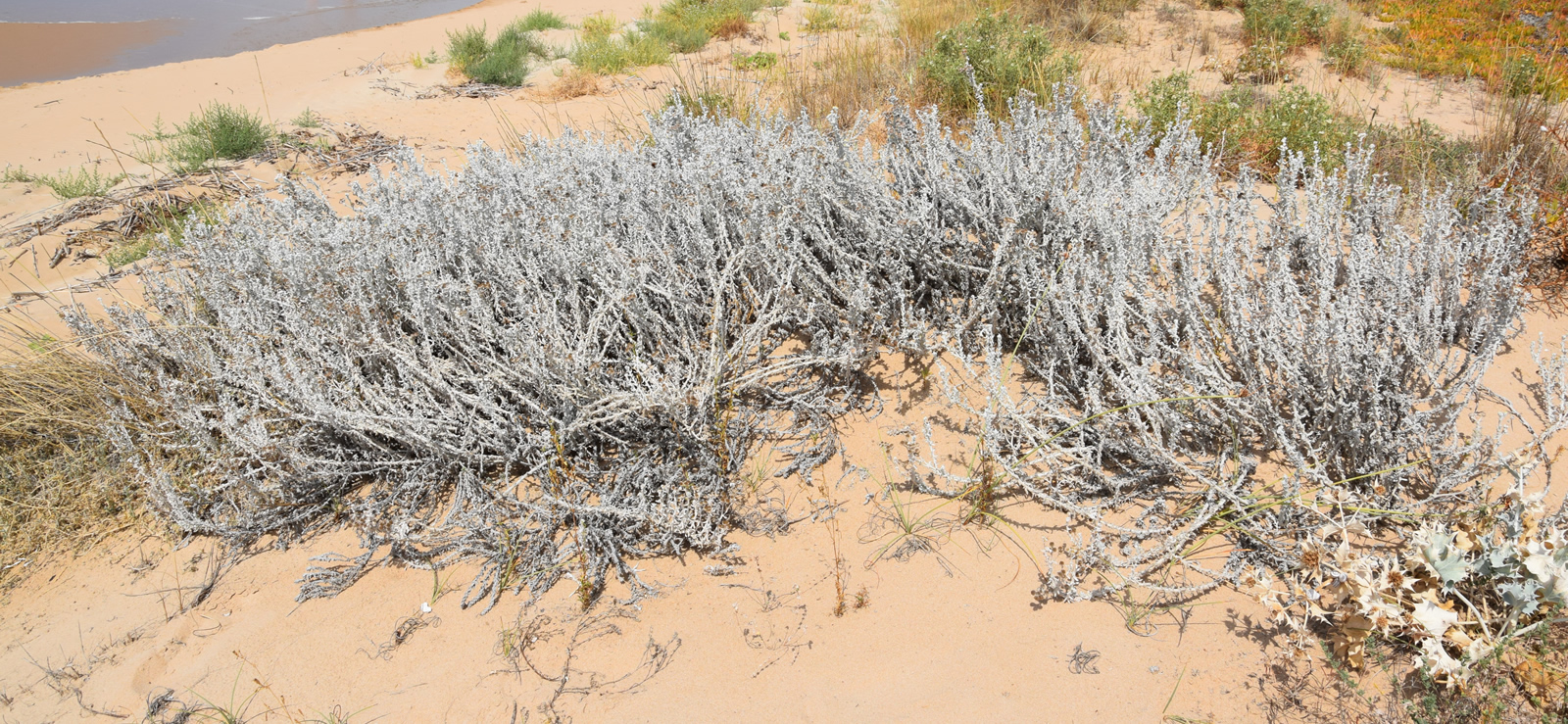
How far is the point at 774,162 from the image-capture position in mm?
3545

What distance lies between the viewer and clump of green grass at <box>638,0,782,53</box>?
8703 mm

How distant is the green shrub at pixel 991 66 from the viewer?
5.07m

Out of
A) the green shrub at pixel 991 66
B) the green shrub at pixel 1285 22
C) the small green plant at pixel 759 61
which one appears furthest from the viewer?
the small green plant at pixel 759 61

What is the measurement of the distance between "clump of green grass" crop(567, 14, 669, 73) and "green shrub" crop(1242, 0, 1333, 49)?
5.50 meters

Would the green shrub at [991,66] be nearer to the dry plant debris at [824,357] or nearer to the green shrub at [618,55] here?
the dry plant debris at [824,357]

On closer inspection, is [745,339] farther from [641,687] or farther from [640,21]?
[640,21]

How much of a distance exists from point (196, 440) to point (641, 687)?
2167 millimetres

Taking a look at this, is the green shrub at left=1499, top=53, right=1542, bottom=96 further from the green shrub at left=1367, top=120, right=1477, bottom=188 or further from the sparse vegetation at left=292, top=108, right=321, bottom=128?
the sparse vegetation at left=292, top=108, right=321, bottom=128

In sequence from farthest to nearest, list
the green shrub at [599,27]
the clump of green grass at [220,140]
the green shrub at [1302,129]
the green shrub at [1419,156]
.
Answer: the green shrub at [599,27], the clump of green grass at [220,140], the green shrub at [1302,129], the green shrub at [1419,156]

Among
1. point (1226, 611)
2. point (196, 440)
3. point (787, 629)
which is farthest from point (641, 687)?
point (196, 440)

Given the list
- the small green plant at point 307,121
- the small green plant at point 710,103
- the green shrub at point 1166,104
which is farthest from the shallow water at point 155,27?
the green shrub at point 1166,104

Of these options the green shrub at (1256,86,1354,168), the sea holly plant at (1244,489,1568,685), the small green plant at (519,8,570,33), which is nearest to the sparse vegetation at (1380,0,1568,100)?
the green shrub at (1256,86,1354,168)

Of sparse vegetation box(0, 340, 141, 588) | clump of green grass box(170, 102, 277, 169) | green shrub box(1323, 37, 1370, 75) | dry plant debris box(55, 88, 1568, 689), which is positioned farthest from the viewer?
green shrub box(1323, 37, 1370, 75)

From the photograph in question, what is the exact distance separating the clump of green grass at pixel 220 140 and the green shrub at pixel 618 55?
3.06 m
